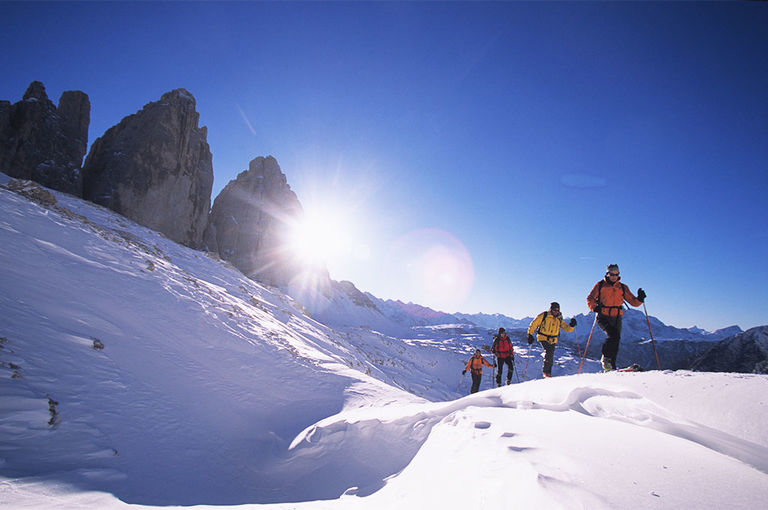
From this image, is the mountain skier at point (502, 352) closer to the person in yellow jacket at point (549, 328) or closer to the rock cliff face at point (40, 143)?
the person in yellow jacket at point (549, 328)

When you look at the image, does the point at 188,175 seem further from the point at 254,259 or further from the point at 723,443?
the point at 723,443

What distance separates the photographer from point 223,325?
8508 millimetres

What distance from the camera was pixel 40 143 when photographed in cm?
2969

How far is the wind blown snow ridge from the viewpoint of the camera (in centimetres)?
223

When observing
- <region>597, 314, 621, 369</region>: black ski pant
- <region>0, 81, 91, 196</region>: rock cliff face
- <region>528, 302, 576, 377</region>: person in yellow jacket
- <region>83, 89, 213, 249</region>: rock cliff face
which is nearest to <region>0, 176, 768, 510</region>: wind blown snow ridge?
<region>597, 314, 621, 369</region>: black ski pant

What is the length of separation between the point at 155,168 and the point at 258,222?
22.0 meters

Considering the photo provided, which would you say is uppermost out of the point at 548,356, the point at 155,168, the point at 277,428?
the point at 155,168

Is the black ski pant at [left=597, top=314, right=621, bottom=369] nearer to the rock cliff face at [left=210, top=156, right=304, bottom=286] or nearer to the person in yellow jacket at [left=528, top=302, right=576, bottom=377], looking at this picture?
the person in yellow jacket at [left=528, top=302, right=576, bottom=377]

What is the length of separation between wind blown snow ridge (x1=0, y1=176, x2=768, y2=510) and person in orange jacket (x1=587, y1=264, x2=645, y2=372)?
10.1 ft

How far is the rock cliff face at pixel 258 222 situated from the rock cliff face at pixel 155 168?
35.3 feet

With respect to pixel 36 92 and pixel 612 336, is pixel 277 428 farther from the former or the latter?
pixel 36 92

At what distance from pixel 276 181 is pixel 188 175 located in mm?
23780

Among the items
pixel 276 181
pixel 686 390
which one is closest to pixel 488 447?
pixel 686 390

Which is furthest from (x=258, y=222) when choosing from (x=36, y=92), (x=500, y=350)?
(x=500, y=350)
